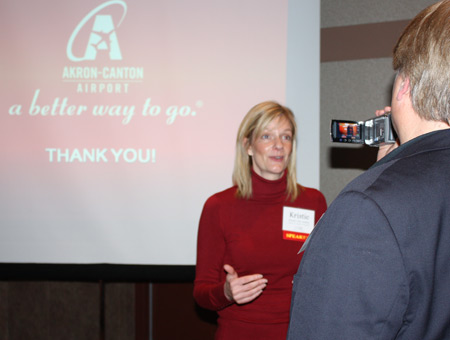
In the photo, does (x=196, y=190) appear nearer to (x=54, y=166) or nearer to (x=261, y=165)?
(x=261, y=165)

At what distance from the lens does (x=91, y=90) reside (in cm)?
262

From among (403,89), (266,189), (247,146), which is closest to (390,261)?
(403,89)

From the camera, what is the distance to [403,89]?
0.75 metres

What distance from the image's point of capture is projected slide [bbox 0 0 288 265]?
2559 mm

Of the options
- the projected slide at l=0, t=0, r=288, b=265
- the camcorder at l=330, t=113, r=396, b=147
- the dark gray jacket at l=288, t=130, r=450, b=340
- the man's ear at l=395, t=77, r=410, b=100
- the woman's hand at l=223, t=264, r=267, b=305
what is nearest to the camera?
the dark gray jacket at l=288, t=130, r=450, b=340

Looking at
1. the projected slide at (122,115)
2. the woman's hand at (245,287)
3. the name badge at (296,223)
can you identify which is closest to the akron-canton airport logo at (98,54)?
the projected slide at (122,115)

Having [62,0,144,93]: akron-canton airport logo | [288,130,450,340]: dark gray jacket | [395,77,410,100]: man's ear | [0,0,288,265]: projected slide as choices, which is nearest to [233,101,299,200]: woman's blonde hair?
[0,0,288,265]: projected slide

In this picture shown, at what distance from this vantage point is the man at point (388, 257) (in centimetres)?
62

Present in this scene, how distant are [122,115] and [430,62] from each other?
6.99ft

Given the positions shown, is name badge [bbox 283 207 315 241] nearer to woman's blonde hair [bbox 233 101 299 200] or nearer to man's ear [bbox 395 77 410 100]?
woman's blonde hair [bbox 233 101 299 200]

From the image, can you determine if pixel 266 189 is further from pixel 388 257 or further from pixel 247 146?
pixel 388 257

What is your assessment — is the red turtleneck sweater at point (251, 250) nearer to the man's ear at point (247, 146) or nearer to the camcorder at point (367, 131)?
the man's ear at point (247, 146)

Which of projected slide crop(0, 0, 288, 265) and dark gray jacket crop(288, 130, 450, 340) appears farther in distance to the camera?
projected slide crop(0, 0, 288, 265)

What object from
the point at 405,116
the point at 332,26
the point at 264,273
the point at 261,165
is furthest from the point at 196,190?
the point at 405,116
